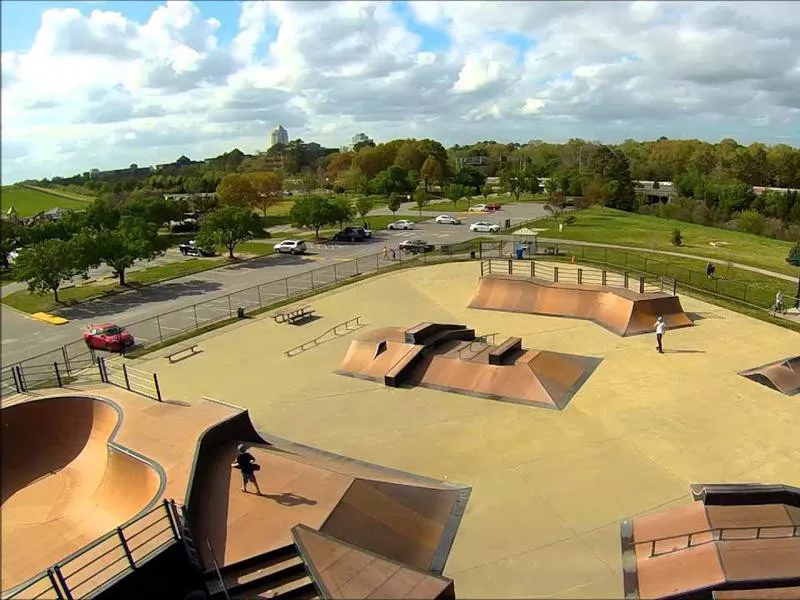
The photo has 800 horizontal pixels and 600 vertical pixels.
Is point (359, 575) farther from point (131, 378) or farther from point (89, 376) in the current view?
point (89, 376)

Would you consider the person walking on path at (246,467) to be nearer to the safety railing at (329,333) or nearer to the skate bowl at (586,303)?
the safety railing at (329,333)

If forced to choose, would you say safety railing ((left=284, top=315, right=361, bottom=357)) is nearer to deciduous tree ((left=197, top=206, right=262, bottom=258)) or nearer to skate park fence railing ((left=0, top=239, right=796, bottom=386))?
skate park fence railing ((left=0, top=239, right=796, bottom=386))

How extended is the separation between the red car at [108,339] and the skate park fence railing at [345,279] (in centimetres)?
55

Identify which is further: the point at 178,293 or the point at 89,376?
the point at 178,293

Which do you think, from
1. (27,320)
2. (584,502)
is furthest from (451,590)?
(27,320)

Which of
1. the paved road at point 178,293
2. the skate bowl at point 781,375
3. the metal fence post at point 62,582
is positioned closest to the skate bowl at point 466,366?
the skate bowl at point 781,375

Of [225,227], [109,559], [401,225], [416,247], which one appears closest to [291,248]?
[225,227]

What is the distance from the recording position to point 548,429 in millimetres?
16719

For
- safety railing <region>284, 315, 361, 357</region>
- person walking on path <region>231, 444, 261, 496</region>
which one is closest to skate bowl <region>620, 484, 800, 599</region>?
person walking on path <region>231, 444, 261, 496</region>

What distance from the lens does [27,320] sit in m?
33.0

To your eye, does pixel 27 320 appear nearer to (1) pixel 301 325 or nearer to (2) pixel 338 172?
(1) pixel 301 325

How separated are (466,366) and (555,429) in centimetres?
439

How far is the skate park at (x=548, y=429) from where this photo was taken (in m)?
11.9

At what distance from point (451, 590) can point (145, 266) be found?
47066mm
